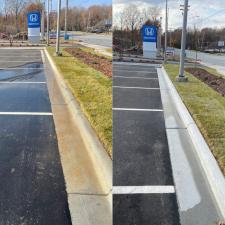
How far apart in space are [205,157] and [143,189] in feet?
2.01

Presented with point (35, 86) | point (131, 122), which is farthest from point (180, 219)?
point (35, 86)

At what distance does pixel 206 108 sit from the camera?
3.81 m

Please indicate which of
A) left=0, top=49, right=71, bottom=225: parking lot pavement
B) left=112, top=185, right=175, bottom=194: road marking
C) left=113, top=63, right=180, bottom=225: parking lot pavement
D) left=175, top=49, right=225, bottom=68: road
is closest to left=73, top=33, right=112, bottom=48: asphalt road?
left=113, top=63, right=180, bottom=225: parking lot pavement

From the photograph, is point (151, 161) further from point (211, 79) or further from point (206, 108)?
point (211, 79)

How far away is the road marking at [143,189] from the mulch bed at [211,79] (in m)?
1.43

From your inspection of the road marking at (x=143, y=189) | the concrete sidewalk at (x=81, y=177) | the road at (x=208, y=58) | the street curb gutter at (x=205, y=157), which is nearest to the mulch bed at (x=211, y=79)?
the road at (x=208, y=58)

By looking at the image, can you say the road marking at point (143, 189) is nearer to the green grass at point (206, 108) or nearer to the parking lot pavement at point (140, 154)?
the parking lot pavement at point (140, 154)

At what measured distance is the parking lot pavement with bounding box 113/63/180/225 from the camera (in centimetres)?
277

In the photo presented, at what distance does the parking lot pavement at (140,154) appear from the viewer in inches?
109

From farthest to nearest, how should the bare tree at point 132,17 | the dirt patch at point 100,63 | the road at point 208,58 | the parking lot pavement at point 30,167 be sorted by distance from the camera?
the dirt patch at point 100,63 → the road at point 208,58 → the parking lot pavement at point 30,167 → the bare tree at point 132,17

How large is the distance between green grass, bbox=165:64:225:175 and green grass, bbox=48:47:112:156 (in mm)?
959

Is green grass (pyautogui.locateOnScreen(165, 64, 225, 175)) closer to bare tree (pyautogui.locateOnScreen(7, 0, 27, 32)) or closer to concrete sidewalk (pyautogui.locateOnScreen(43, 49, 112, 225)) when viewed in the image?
concrete sidewalk (pyautogui.locateOnScreen(43, 49, 112, 225))

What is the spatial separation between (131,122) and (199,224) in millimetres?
1091

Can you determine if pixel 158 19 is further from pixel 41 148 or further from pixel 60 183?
pixel 41 148
